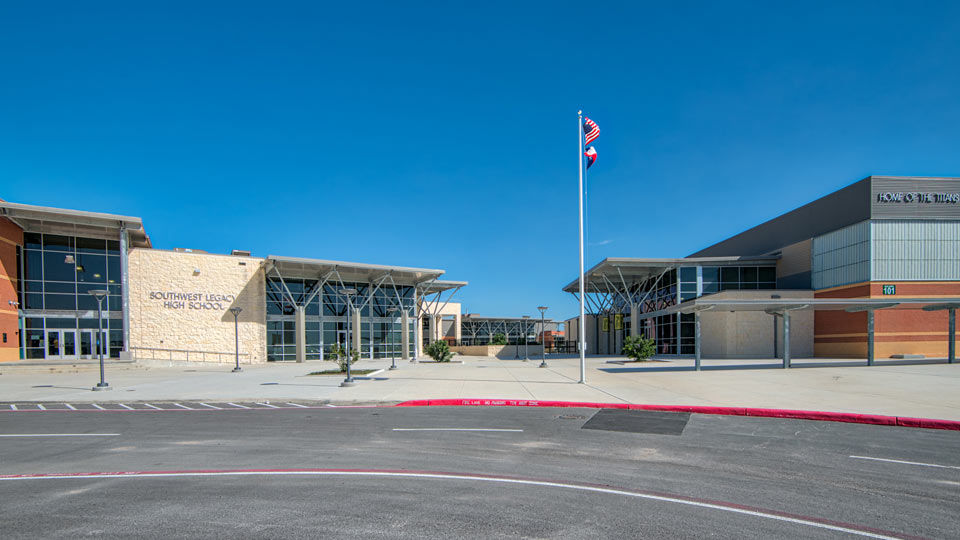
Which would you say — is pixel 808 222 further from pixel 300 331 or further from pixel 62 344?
pixel 62 344

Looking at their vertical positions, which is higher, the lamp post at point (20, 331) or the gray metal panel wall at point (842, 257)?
the gray metal panel wall at point (842, 257)

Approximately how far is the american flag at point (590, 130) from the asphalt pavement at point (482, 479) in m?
12.5

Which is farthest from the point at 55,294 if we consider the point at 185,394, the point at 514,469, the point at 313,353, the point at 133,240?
the point at 514,469

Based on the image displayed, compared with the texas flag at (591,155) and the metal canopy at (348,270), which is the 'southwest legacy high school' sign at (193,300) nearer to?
the metal canopy at (348,270)

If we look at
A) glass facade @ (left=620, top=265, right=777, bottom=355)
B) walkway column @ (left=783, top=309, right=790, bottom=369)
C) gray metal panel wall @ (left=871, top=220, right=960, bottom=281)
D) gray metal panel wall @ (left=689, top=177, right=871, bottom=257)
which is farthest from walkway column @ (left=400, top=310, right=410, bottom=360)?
gray metal panel wall @ (left=871, top=220, right=960, bottom=281)

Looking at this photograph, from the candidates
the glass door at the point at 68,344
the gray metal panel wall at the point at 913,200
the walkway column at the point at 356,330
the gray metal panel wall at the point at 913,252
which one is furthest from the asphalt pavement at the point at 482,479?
the walkway column at the point at 356,330

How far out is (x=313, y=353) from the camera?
131 ft

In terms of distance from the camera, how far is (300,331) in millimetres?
37875

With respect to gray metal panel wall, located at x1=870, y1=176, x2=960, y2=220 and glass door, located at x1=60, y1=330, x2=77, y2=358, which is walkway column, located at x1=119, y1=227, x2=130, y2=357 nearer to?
glass door, located at x1=60, y1=330, x2=77, y2=358

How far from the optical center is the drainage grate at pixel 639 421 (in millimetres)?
10156

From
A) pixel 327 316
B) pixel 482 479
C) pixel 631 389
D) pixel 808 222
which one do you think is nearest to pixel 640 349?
pixel 631 389

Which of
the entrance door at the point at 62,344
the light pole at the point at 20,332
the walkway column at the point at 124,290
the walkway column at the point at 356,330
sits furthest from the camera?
the walkway column at the point at 356,330

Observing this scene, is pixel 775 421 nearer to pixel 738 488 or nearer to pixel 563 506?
pixel 738 488

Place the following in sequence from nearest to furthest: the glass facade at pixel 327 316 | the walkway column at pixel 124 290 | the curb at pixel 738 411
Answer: the curb at pixel 738 411 < the walkway column at pixel 124 290 < the glass facade at pixel 327 316
